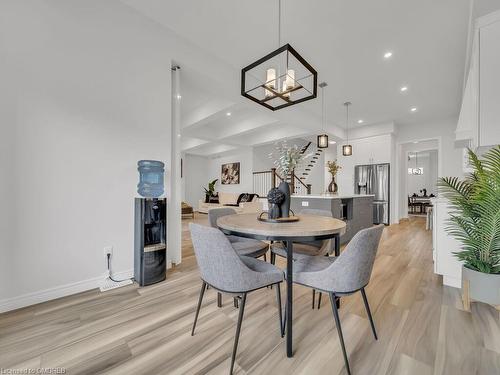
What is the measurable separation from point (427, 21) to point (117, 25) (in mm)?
3604

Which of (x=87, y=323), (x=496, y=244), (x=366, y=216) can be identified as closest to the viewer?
(x=87, y=323)

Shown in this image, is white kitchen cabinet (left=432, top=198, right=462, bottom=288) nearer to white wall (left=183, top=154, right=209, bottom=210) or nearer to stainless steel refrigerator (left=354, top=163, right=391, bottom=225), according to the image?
stainless steel refrigerator (left=354, top=163, right=391, bottom=225)

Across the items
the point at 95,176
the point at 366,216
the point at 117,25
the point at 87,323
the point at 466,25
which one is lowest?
the point at 87,323

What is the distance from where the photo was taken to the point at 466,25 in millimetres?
2609

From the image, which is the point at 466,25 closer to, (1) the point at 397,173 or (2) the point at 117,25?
(2) the point at 117,25

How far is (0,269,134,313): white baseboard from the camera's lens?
1.76 meters

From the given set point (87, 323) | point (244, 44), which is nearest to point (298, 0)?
point (244, 44)

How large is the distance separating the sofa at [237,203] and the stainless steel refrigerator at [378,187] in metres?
3.47

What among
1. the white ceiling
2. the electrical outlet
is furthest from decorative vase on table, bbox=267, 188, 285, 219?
the white ceiling

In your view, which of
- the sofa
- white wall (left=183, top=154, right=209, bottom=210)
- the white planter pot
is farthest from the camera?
white wall (left=183, top=154, right=209, bottom=210)

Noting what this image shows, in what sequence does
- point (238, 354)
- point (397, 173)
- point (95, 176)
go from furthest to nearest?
point (397, 173) < point (95, 176) < point (238, 354)

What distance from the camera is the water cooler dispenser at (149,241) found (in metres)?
2.27

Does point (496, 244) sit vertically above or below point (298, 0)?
below

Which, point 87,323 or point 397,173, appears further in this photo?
point 397,173
